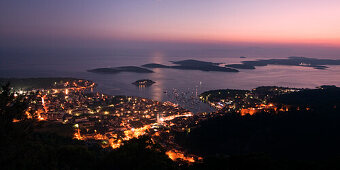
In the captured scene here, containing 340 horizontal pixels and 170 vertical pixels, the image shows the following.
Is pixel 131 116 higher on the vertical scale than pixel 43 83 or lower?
lower

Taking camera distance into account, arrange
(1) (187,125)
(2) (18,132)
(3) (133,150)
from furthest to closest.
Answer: (1) (187,125) < (3) (133,150) < (2) (18,132)

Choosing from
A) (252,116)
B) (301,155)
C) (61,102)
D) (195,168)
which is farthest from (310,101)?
(61,102)

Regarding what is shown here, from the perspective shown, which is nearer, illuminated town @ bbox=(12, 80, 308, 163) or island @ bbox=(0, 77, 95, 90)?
illuminated town @ bbox=(12, 80, 308, 163)

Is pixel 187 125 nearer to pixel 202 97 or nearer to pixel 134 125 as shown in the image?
pixel 134 125

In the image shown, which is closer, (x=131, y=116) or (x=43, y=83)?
(x=131, y=116)

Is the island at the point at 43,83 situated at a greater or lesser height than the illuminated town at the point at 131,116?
greater

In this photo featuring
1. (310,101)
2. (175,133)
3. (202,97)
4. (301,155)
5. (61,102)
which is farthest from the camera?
(202,97)

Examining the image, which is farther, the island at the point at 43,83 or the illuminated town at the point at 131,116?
the island at the point at 43,83

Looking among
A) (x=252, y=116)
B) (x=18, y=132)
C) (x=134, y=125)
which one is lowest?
(x=134, y=125)

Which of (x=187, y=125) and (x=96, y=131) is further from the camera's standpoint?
(x=187, y=125)

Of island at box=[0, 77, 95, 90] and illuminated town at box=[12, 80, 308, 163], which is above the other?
island at box=[0, 77, 95, 90]

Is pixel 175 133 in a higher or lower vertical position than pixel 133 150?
lower
